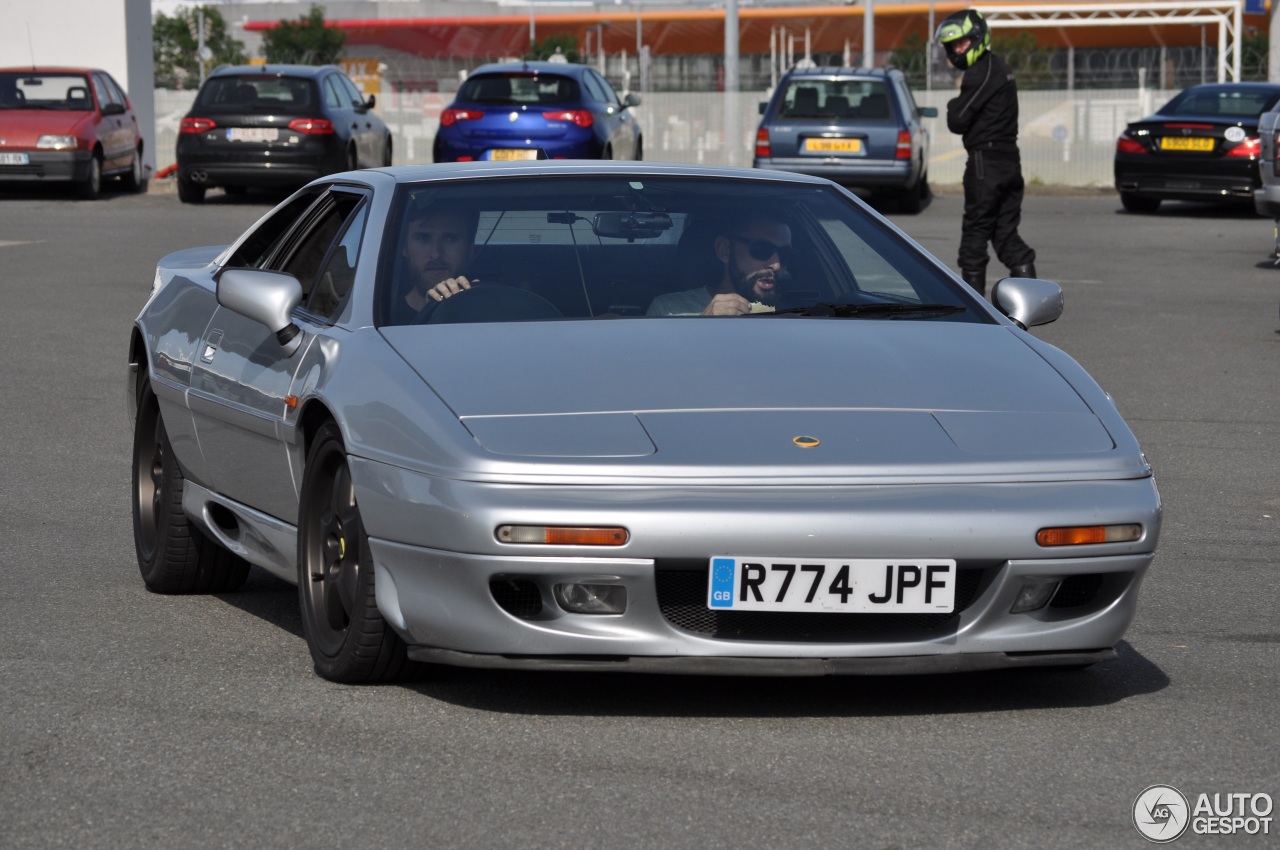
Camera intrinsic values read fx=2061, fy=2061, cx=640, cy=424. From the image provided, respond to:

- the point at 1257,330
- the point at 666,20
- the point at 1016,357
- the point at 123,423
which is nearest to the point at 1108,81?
the point at 1257,330

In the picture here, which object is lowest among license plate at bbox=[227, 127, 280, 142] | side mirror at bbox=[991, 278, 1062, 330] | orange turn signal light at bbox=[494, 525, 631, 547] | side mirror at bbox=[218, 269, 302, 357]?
license plate at bbox=[227, 127, 280, 142]

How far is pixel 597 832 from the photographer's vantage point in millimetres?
3662

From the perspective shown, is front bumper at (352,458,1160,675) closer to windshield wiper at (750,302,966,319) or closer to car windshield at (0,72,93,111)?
windshield wiper at (750,302,966,319)

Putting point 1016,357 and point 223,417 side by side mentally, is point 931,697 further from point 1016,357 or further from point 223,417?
point 223,417

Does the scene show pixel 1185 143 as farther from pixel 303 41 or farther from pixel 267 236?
pixel 303 41

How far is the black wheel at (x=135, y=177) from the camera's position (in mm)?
27916

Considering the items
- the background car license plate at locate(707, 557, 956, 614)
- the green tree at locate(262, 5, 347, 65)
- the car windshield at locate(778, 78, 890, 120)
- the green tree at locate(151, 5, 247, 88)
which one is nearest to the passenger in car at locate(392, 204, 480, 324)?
the background car license plate at locate(707, 557, 956, 614)

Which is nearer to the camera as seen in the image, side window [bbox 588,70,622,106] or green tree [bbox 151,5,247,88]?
side window [bbox 588,70,622,106]

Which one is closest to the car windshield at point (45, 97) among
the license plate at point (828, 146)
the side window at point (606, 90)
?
the side window at point (606, 90)

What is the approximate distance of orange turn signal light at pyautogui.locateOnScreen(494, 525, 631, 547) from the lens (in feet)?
13.8

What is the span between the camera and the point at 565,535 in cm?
421

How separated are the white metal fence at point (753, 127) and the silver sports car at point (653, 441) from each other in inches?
1097

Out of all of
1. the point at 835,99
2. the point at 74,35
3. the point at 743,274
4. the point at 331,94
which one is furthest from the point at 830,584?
the point at 74,35

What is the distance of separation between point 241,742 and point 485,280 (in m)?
1.49
